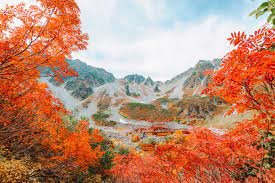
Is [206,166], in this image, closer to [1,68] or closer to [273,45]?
[273,45]

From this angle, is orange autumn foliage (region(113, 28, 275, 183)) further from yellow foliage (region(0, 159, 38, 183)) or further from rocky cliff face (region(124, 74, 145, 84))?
rocky cliff face (region(124, 74, 145, 84))

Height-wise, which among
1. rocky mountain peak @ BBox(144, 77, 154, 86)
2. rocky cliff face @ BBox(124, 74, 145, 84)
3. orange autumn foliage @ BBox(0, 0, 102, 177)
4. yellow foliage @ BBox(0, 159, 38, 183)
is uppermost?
rocky cliff face @ BBox(124, 74, 145, 84)

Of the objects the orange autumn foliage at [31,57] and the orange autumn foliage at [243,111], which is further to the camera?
the orange autumn foliage at [31,57]

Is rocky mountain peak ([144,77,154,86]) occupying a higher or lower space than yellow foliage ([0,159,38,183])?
higher

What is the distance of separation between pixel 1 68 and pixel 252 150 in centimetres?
711

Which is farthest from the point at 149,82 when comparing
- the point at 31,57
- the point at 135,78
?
the point at 31,57

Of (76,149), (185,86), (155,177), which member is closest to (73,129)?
(76,149)

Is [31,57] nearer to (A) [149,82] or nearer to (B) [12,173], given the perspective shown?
(B) [12,173]

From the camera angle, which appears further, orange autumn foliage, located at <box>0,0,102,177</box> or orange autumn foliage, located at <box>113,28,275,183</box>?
orange autumn foliage, located at <box>0,0,102,177</box>

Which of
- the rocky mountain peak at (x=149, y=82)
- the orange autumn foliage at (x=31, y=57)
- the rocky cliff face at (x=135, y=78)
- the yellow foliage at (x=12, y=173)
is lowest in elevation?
the yellow foliage at (x=12, y=173)

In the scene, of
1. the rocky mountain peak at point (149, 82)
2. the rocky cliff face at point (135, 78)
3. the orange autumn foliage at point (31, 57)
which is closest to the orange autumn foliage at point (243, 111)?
the orange autumn foliage at point (31, 57)

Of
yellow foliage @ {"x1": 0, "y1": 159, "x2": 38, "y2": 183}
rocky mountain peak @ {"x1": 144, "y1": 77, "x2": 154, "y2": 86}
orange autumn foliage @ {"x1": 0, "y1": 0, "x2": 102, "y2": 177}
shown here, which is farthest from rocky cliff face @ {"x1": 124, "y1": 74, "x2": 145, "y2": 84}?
yellow foliage @ {"x1": 0, "y1": 159, "x2": 38, "y2": 183}

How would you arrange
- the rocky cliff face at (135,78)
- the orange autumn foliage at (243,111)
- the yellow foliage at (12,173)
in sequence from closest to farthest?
the orange autumn foliage at (243,111) → the yellow foliage at (12,173) → the rocky cliff face at (135,78)

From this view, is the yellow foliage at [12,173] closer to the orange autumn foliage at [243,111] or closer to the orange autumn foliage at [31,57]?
the orange autumn foliage at [31,57]
